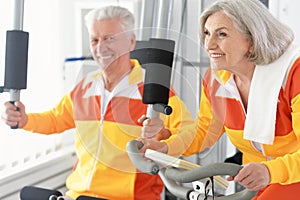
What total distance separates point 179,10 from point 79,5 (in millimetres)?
869

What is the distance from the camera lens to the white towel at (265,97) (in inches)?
66.8

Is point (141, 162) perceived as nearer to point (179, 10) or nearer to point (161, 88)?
point (161, 88)

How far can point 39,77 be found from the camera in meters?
2.68

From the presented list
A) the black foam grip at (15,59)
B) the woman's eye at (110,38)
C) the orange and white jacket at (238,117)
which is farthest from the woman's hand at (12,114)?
the orange and white jacket at (238,117)

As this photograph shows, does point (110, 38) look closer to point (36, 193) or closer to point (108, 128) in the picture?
point (108, 128)

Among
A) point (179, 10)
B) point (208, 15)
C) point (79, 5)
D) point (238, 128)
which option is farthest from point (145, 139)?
point (79, 5)

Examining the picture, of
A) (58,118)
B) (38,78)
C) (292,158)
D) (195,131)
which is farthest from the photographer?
(38,78)

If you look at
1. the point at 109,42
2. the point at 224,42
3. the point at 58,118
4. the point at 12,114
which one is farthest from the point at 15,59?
the point at 224,42

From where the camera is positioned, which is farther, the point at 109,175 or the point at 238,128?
the point at 109,175

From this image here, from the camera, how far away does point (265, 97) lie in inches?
67.5

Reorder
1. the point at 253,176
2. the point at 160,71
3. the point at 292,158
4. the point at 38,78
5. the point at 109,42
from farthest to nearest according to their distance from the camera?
the point at 38,78
the point at 109,42
the point at 160,71
the point at 292,158
the point at 253,176

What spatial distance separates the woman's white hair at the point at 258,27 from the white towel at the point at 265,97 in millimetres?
30

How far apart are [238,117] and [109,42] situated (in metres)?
0.56

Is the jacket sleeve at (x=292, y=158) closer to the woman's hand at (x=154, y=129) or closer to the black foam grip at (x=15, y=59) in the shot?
the woman's hand at (x=154, y=129)
